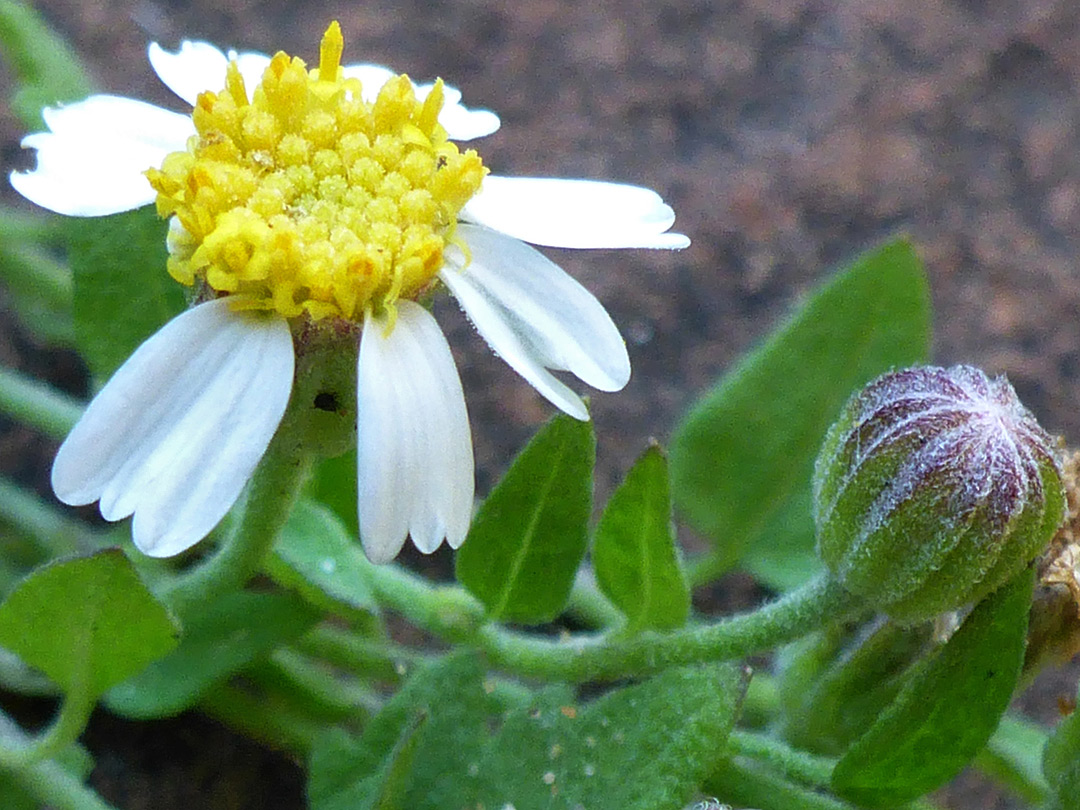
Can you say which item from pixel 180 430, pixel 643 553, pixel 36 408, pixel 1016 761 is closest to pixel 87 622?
pixel 180 430

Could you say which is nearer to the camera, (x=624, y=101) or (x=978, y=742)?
(x=978, y=742)

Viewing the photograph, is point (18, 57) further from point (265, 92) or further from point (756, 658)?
point (756, 658)

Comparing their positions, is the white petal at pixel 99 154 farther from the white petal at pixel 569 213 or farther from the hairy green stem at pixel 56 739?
the hairy green stem at pixel 56 739

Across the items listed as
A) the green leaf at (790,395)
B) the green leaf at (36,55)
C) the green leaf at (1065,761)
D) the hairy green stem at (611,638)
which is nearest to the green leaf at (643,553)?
the hairy green stem at (611,638)

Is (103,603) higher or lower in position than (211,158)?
lower

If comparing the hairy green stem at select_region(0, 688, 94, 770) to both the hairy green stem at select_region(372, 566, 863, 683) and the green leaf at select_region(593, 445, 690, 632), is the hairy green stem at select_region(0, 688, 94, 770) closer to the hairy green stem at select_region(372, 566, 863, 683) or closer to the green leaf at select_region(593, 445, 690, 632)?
the hairy green stem at select_region(372, 566, 863, 683)

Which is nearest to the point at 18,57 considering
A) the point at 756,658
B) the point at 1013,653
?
the point at 756,658

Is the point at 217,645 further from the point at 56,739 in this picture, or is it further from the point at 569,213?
the point at 569,213
